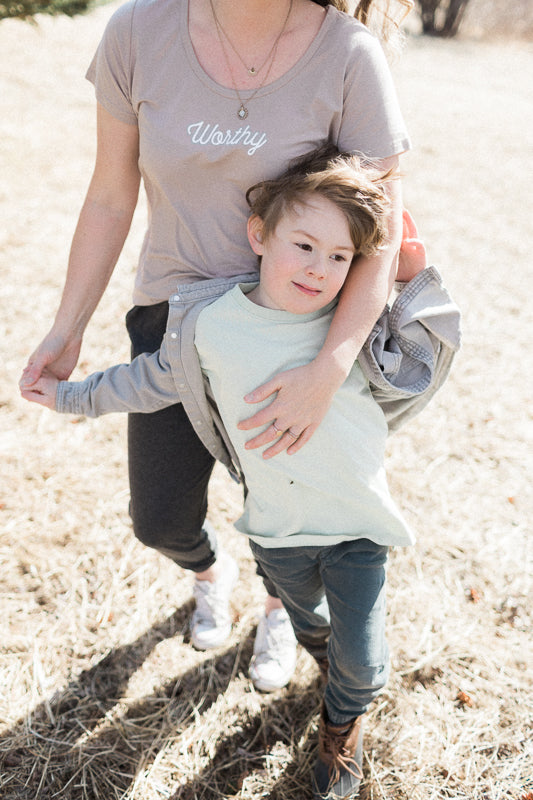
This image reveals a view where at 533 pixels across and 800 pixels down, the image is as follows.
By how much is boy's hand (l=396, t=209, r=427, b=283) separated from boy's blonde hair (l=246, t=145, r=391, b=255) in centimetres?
25

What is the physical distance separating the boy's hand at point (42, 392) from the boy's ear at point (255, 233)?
26.9 inches

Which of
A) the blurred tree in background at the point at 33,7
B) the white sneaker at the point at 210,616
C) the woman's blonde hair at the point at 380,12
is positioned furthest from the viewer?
the blurred tree in background at the point at 33,7

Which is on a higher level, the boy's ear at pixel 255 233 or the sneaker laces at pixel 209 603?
the boy's ear at pixel 255 233

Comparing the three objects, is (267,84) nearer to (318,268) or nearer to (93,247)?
(318,268)

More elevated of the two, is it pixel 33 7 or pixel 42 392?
pixel 33 7

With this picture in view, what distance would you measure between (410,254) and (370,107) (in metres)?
0.43

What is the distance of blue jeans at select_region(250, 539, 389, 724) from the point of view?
5.73 feet

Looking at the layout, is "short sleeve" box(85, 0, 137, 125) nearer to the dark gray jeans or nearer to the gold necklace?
the gold necklace

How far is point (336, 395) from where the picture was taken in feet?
5.74

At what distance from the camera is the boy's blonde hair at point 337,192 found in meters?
1.55

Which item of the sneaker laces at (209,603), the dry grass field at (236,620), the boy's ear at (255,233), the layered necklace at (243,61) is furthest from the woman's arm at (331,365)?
the dry grass field at (236,620)

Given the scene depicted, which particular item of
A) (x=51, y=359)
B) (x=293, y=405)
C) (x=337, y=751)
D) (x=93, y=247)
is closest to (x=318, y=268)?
(x=293, y=405)

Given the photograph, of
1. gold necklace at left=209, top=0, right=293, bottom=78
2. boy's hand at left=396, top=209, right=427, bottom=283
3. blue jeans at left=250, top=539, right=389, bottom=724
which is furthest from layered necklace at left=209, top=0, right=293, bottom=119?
blue jeans at left=250, top=539, right=389, bottom=724

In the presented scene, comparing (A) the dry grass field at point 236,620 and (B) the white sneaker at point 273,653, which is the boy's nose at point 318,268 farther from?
(A) the dry grass field at point 236,620
